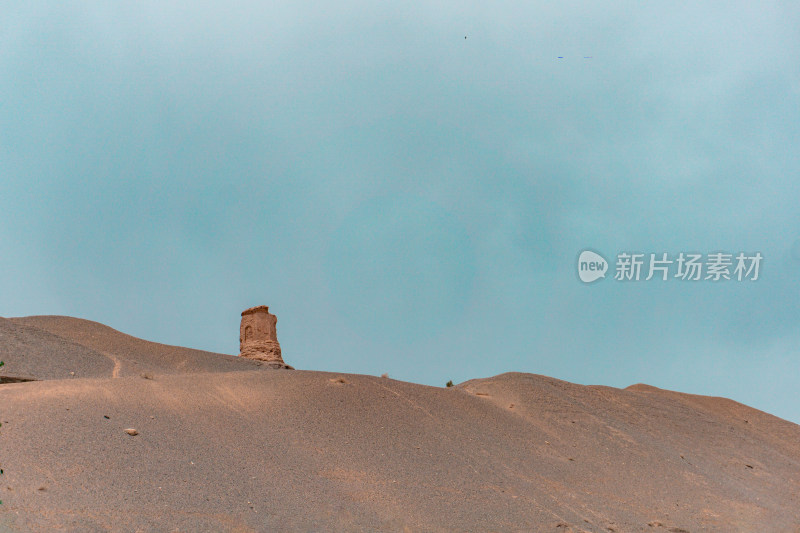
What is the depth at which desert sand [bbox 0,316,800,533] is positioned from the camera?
290 inches

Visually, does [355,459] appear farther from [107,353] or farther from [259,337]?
[259,337]

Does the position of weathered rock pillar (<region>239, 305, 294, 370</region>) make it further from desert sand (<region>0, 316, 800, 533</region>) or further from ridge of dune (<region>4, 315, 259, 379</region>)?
desert sand (<region>0, 316, 800, 533</region>)

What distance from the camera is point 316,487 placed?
8609 millimetres

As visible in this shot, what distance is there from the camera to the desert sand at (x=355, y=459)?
7.36 metres

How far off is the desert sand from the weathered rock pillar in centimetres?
854

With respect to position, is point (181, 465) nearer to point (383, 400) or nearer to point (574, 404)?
point (383, 400)

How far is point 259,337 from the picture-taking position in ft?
86.1

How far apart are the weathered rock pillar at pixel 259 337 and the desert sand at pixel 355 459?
854 centimetres

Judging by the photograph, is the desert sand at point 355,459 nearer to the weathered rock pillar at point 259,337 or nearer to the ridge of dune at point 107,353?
the ridge of dune at point 107,353

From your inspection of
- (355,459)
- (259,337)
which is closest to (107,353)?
(259,337)

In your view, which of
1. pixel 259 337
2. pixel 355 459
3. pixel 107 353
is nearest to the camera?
pixel 355 459

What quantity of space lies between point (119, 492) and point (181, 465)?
125cm

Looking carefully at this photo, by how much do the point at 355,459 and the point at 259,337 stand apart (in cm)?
1725

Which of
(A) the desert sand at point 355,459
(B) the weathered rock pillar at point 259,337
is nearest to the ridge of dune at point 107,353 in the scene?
(A) the desert sand at point 355,459
